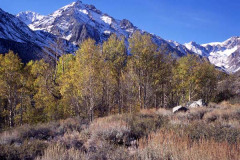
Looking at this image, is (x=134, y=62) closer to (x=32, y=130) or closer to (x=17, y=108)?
(x=32, y=130)

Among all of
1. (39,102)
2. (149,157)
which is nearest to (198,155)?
(149,157)

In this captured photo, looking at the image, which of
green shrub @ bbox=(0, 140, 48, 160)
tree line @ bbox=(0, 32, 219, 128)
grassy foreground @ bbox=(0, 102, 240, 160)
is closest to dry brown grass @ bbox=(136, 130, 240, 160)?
grassy foreground @ bbox=(0, 102, 240, 160)

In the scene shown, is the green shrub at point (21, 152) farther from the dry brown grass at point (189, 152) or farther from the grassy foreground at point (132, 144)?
the dry brown grass at point (189, 152)

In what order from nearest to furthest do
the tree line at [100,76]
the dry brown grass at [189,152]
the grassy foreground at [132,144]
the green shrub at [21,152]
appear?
the dry brown grass at [189,152] < the grassy foreground at [132,144] < the green shrub at [21,152] < the tree line at [100,76]

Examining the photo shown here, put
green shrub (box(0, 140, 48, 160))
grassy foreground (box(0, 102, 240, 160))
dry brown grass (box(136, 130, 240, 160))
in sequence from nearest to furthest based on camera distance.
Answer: dry brown grass (box(136, 130, 240, 160)), grassy foreground (box(0, 102, 240, 160)), green shrub (box(0, 140, 48, 160))

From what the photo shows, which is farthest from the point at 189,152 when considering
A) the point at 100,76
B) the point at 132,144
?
the point at 100,76

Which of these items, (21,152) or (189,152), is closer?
(189,152)

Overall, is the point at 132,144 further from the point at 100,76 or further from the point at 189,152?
the point at 100,76

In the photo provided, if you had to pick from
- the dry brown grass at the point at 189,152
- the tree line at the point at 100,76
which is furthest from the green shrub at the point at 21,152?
the tree line at the point at 100,76

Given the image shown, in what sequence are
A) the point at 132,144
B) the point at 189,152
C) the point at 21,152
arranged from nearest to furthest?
1. the point at 189,152
2. the point at 21,152
3. the point at 132,144

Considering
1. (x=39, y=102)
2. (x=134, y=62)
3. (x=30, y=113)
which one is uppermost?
(x=134, y=62)

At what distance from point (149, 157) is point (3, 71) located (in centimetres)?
2073

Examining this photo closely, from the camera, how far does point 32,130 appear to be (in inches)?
363

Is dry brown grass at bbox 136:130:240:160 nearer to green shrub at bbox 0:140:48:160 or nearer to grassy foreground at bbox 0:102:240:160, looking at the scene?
grassy foreground at bbox 0:102:240:160
